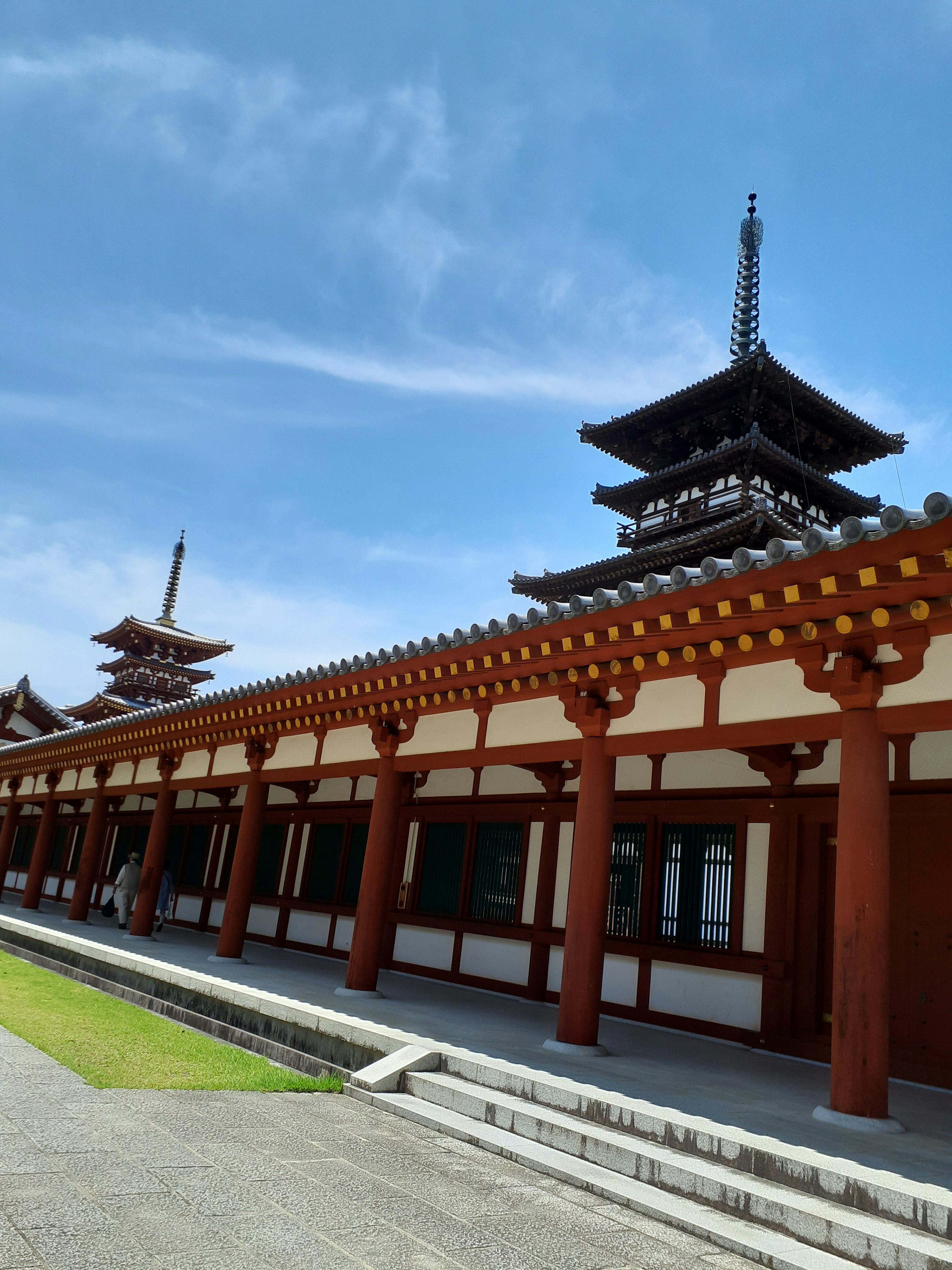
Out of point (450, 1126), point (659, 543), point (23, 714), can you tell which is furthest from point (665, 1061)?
point (23, 714)

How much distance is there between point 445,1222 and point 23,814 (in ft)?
83.6

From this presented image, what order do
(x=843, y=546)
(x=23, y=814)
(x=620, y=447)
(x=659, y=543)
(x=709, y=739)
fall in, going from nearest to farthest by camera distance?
(x=843, y=546), (x=709, y=739), (x=659, y=543), (x=620, y=447), (x=23, y=814)

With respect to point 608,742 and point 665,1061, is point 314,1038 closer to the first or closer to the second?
point 665,1061

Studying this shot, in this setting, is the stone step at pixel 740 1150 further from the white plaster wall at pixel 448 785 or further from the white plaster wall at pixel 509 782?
the white plaster wall at pixel 448 785

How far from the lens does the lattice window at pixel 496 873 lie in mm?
10820

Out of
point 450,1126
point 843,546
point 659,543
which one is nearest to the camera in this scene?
point 843,546

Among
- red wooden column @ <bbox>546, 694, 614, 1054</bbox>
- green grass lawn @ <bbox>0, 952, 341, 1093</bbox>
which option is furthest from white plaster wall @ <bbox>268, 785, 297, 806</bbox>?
red wooden column @ <bbox>546, 694, 614, 1054</bbox>

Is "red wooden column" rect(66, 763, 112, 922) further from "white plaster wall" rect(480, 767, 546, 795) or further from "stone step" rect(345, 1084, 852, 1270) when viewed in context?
"stone step" rect(345, 1084, 852, 1270)

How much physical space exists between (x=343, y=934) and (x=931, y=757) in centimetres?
879

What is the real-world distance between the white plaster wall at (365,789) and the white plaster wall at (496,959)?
9.60 ft

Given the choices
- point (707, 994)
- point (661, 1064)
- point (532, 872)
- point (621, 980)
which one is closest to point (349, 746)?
point (532, 872)

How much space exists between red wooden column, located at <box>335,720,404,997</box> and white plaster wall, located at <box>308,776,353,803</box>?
162 inches

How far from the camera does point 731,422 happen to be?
1984 cm

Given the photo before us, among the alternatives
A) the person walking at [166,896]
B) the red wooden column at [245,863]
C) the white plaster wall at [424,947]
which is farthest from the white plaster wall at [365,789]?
the person walking at [166,896]
